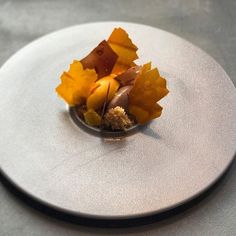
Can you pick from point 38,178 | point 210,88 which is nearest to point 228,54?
point 210,88

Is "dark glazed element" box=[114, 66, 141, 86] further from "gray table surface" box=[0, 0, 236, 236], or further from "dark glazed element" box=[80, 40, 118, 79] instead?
"gray table surface" box=[0, 0, 236, 236]

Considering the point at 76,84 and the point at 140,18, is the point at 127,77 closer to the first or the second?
the point at 76,84

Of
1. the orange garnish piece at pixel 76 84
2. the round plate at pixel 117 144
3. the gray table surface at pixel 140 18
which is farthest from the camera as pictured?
the gray table surface at pixel 140 18

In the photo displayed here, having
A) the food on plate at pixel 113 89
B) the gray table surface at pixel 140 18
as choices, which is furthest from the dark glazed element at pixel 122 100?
the gray table surface at pixel 140 18

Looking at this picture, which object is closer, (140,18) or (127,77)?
(127,77)

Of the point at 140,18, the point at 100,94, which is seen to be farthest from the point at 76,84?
the point at 140,18

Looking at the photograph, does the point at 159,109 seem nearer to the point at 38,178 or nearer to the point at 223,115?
the point at 223,115

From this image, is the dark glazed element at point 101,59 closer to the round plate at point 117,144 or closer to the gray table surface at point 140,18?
the round plate at point 117,144
